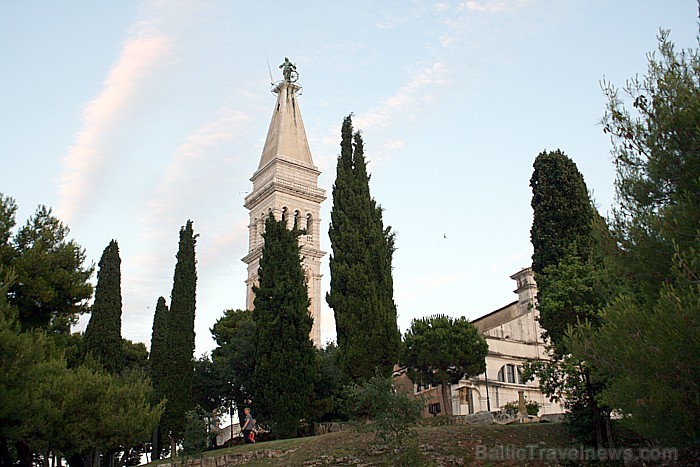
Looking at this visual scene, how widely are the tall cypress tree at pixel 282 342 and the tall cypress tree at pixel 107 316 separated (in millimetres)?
5975

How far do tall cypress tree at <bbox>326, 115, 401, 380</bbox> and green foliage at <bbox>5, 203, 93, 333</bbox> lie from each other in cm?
1025

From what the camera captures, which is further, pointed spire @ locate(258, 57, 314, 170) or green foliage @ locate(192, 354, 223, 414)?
pointed spire @ locate(258, 57, 314, 170)

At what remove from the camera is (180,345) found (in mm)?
31453

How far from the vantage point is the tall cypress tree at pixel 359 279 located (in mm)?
28203

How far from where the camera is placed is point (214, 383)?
1384 inches

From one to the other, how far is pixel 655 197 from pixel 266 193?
194 ft

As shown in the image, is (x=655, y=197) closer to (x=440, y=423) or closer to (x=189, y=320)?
(x=440, y=423)

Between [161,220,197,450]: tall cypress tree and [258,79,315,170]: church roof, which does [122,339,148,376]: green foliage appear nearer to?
[161,220,197,450]: tall cypress tree

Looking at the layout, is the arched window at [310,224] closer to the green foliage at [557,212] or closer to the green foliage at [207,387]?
the green foliage at [207,387]

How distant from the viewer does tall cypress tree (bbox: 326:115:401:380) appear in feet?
92.5

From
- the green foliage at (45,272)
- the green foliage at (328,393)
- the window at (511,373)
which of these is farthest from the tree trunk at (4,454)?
the window at (511,373)

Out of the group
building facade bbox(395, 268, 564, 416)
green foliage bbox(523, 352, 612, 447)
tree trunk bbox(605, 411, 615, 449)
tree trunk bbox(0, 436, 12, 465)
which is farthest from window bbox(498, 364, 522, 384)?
tree trunk bbox(0, 436, 12, 465)

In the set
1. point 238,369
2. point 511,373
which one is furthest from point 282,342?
point 511,373

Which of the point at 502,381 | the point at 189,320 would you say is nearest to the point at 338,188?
the point at 189,320
